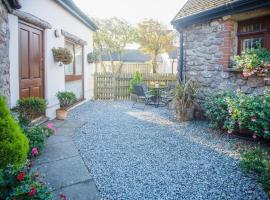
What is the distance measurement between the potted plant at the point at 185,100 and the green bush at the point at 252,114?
178cm

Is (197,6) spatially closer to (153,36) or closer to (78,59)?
(78,59)

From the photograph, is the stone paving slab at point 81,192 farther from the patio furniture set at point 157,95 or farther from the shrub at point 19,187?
the patio furniture set at point 157,95

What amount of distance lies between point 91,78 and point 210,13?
7122 millimetres

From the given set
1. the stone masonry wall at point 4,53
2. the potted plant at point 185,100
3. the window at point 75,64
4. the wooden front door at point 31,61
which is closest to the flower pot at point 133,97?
the window at point 75,64

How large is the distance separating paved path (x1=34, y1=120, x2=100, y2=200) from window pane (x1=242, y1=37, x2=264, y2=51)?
474 centimetres

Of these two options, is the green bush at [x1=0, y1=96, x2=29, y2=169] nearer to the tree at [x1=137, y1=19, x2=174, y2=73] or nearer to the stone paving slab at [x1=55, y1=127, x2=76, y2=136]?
the stone paving slab at [x1=55, y1=127, x2=76, y2=136]

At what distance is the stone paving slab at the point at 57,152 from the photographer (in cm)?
401

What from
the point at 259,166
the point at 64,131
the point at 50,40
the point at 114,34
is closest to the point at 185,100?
the point at 64,131

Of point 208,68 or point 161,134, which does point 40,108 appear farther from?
point 208,68

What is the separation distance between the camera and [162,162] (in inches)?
165

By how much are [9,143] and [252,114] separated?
396 centimetres

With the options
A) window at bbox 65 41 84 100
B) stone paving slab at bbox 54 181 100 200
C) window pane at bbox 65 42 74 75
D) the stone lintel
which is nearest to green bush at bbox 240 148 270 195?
stone paving slab at bbox 54 181 100 200

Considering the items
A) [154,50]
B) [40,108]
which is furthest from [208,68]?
[154,50]

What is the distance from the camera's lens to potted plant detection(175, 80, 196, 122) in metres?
7.11
